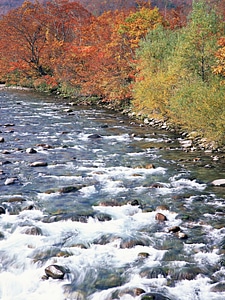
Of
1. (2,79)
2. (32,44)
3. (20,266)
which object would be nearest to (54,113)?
(20,266)

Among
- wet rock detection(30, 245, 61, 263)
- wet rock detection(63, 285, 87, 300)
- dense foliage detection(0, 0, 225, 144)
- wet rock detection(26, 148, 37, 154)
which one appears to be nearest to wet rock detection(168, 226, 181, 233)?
wet rock detection(30, 245, 61, 263)

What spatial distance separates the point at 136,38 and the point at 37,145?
15627 millimetres

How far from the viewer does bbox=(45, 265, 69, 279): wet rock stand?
6.99 metres

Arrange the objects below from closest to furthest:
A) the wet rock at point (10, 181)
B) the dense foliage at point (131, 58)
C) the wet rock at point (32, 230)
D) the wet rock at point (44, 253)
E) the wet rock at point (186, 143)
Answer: the wet rock at point (44, 253)
the wet rock at point (32, 230)
the wet rock at point (10, 181)
the wet rock at point (186, 143)
the dense foliage at point (131, 58)

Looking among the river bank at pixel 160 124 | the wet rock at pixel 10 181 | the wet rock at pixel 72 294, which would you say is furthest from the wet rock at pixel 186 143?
the wet rock at pixel 72 294

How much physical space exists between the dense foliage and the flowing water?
2.54 meters

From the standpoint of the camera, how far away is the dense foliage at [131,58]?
691 inches

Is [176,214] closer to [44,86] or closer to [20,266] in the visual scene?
[20,266]

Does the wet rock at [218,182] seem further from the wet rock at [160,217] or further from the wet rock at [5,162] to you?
the wet rock at [5,162]

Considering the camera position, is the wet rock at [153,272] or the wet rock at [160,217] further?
the wet rock at [160,217]

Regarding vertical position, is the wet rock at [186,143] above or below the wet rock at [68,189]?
above

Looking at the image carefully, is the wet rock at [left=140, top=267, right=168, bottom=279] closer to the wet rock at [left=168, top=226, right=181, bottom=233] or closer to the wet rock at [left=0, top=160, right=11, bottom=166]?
the wet rock at [left=168, top=226, right=181, bottom=233]

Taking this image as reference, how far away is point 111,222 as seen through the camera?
9266 mm

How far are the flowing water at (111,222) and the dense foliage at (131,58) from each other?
8.33ft
